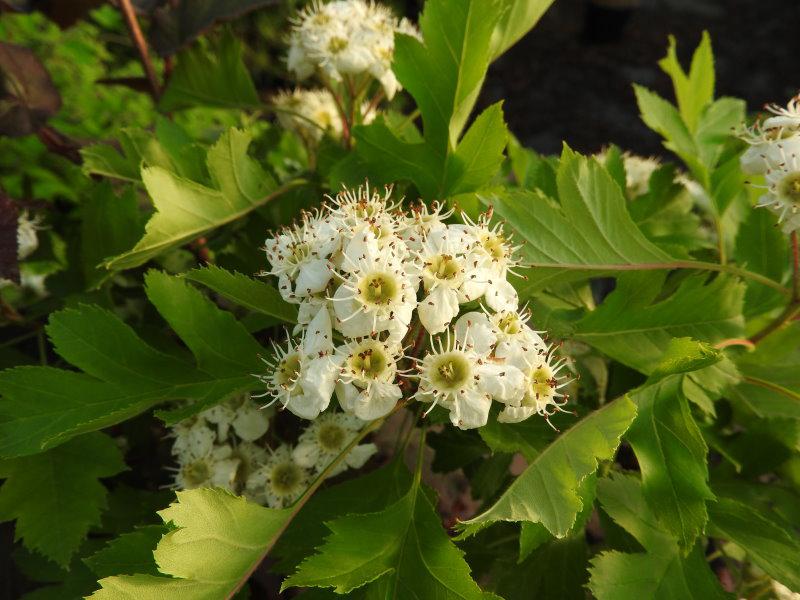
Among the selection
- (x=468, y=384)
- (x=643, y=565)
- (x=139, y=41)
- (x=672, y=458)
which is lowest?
(x=643, y=565)

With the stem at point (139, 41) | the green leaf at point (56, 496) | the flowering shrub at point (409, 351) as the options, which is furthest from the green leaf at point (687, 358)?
the stem at point (139, 41)

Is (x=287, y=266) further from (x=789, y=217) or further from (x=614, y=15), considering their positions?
(x=614, y=15)

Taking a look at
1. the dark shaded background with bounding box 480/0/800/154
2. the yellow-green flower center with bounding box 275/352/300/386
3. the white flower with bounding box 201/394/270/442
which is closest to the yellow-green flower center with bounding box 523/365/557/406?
the yellow-green flower center with bounding box 275/352/300/386

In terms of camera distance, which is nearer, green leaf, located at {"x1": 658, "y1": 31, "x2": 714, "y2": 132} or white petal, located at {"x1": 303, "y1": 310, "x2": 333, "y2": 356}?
white petal, located at {"x1": 303, "y1": 310, "x2": 333, "y2": 356}

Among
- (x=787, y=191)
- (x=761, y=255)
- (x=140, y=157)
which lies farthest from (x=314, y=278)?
(x=761, y=255)

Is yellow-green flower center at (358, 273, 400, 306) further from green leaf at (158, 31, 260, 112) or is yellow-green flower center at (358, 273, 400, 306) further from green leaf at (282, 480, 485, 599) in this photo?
green leaf at (158, 31, 260, 112)

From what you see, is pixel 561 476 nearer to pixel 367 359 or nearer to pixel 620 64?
pixel 367 359

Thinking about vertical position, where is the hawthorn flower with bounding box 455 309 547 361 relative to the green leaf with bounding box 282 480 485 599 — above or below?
above
